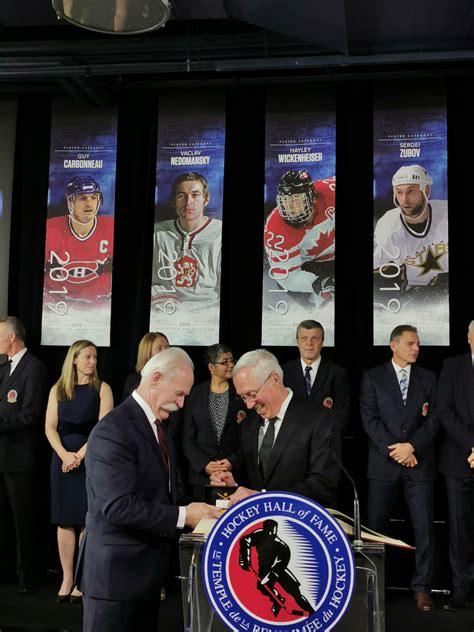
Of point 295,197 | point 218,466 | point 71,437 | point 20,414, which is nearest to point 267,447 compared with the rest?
point 218,466

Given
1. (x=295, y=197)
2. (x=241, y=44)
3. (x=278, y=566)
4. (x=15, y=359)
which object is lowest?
(x=278, y=566)

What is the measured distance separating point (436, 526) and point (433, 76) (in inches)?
146

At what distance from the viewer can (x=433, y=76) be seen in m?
6.66

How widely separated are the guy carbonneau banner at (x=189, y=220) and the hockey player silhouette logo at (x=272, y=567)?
13.6 ft

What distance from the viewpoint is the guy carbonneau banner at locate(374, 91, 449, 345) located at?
6332mm

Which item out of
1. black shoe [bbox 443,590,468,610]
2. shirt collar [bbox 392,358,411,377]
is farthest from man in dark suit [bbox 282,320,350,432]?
black shoe [bbox 443,590,468,610]

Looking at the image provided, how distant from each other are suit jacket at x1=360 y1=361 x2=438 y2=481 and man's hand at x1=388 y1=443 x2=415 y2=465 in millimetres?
52

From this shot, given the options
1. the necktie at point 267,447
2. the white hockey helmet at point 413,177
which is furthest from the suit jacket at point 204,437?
the white hockey helmet at point 413,177

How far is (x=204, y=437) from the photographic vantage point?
556 cm

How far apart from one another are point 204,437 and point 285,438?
2.17 m

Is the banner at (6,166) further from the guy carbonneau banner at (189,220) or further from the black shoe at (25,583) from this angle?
the black shoe at (25,583)

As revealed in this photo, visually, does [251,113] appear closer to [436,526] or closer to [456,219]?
[456,219]

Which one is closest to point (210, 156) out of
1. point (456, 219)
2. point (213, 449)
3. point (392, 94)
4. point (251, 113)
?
point (251, 113)

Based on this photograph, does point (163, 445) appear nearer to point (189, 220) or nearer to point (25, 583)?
point (25, 583)
